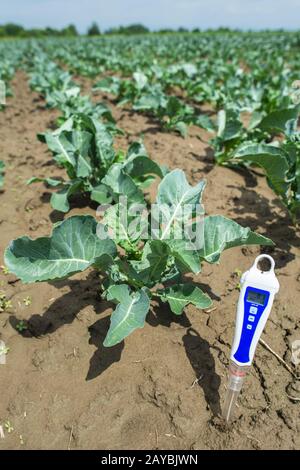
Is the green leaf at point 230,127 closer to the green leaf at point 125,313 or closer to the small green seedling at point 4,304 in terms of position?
the green leaf at point 125,313

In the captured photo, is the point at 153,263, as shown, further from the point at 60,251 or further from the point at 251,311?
the point at 251,311

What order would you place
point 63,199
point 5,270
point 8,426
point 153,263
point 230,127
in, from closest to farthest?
point 8,426 → point 153,263 → point 5,270 → point 63,199 → point 230,127

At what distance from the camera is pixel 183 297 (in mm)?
2037

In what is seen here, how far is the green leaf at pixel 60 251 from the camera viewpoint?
181 cm

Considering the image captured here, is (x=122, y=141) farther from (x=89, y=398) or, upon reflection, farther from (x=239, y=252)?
(x=89, y=398)

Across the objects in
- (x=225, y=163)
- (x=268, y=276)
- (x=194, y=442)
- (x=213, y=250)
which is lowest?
(x=194, y=442)

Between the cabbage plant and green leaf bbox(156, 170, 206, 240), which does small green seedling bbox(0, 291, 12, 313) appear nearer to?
the cabbage plant

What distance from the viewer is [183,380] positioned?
192 cm

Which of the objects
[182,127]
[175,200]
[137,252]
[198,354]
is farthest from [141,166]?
[182,127]

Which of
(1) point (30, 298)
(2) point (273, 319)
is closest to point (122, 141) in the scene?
(1) point (30, 298)

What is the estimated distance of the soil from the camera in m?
1.72

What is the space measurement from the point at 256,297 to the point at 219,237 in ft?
2.27

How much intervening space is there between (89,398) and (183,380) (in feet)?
1.51

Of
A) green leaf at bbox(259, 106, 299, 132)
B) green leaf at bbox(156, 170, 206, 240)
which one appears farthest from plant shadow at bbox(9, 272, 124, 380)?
green leaf at bbox(259, 106, 299, 132)
